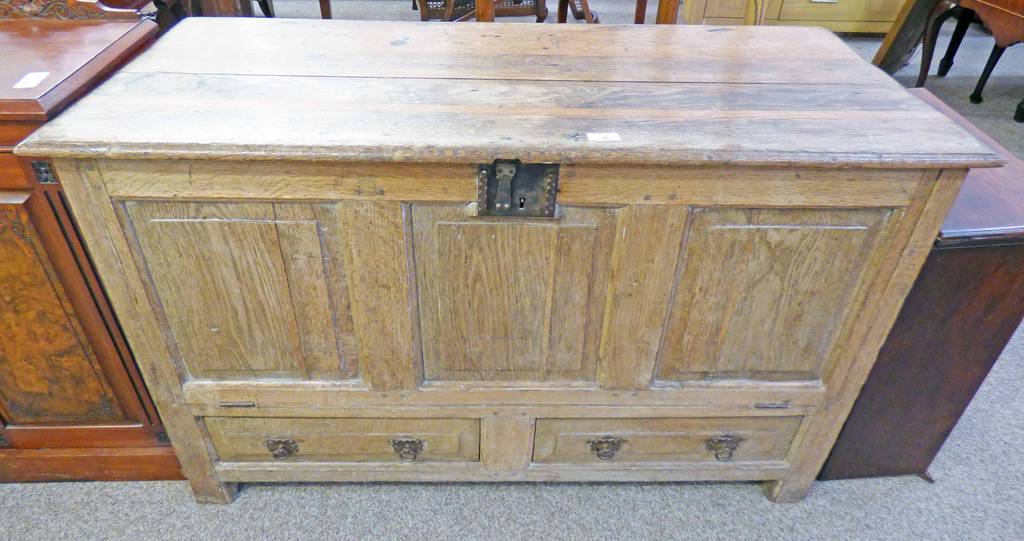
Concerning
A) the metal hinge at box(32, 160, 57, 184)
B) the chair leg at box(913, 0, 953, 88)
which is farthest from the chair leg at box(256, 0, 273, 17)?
the chair leg at box(913, 0, 953, 88)

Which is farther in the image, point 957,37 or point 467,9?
point 957,37

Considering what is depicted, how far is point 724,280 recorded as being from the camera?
1127mm

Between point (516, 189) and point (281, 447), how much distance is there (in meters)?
0.80

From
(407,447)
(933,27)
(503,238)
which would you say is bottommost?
(407,447)

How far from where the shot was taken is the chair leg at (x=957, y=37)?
10.4ft

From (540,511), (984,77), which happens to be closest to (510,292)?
(540,511)

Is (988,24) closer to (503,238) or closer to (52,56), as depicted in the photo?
(503,238)

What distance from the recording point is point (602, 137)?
98 cm

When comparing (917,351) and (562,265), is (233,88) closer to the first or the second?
(562,265)

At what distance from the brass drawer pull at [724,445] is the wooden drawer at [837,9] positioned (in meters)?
3.17

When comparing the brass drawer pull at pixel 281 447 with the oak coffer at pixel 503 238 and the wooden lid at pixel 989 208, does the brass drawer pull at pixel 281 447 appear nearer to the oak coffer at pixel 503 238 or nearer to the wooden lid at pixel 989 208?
the oak coffer at pixel 503 238

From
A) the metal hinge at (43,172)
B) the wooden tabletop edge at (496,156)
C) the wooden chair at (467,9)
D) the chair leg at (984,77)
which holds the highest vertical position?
the wooden tabletop edge at (496,156)

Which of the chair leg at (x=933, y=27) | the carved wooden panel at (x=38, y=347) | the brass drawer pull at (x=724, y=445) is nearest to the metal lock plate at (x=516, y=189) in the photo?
the brass drawer pull at (x=724, y=445)

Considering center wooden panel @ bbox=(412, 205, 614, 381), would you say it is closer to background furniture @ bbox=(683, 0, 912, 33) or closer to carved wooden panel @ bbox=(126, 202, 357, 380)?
carved wooden panel @ bbox=(126, 202, 357, 380)
